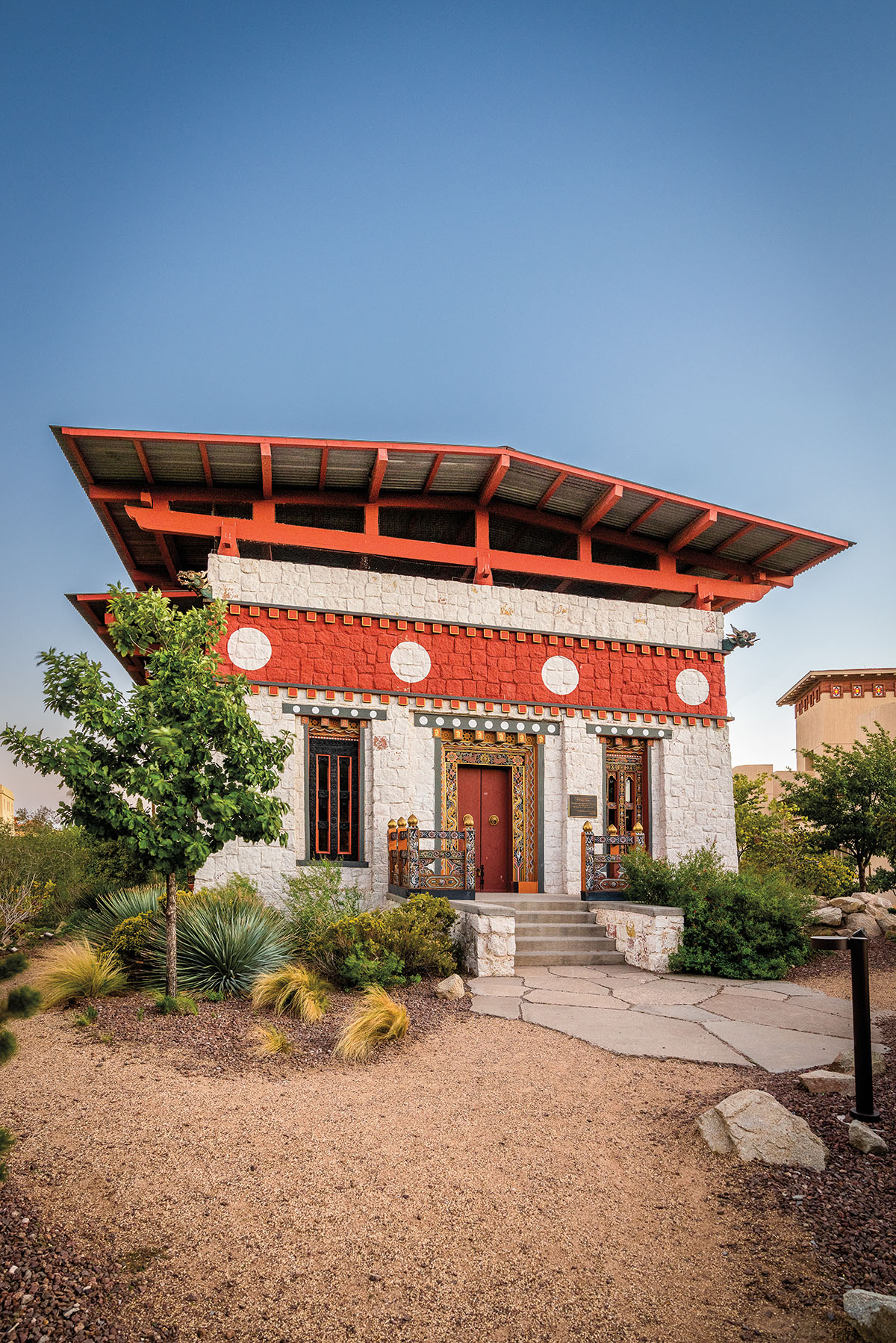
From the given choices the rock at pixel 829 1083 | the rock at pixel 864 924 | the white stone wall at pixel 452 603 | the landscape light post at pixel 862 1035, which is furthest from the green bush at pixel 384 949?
the rock at pixel 864 924

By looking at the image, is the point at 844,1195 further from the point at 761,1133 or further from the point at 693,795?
the point at 693,795

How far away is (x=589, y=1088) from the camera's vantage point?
19.8ft

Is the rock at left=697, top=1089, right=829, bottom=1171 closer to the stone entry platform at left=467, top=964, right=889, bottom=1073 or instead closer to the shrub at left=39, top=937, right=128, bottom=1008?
the stone entry platform at left=467, top=964, right=889, bottom=1073

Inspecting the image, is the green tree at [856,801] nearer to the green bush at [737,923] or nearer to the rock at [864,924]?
the rock at [864,924]

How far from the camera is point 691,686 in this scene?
15.5 m

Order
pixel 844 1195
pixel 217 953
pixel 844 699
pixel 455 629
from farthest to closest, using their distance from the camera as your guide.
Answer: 1. pixel 844 699
2. pixel 455 629
3. pixel 217 953
4. pixel 844 1195

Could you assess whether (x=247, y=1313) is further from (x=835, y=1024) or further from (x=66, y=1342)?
(x=835, y=1024)

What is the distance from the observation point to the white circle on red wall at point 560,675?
1443cm

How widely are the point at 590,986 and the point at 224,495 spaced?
9100 millimetres

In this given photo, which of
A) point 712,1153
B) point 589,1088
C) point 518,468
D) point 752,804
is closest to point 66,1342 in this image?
point 712,1153

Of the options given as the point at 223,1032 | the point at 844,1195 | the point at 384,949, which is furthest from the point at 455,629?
the point at 844,1195

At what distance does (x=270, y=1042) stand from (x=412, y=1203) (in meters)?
2.83

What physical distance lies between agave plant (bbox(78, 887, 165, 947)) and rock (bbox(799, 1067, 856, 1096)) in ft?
23.8

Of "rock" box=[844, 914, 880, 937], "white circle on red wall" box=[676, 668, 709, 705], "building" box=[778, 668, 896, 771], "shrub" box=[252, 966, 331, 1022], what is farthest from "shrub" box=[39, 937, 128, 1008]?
"building" box=[778, 668, 896, 771]
